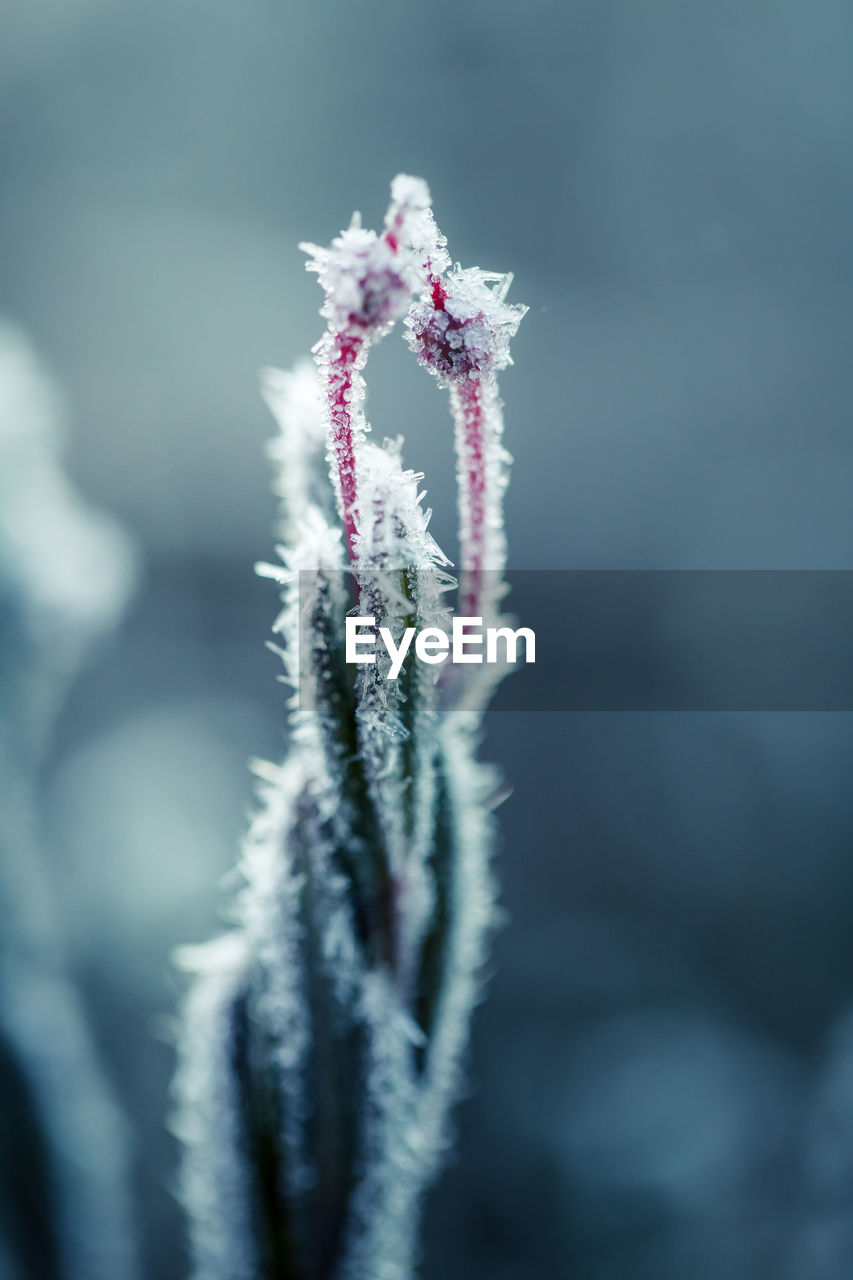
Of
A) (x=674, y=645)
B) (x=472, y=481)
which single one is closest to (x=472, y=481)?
(x=472, y=481)

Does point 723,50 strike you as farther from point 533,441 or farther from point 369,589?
point 369,589

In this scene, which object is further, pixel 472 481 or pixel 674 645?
pixel 674 645

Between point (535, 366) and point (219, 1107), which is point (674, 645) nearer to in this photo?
point (535, 366)

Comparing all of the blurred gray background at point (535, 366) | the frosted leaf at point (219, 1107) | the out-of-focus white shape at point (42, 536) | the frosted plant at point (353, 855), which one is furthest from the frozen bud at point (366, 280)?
the blurred gray background at point (535, 366)

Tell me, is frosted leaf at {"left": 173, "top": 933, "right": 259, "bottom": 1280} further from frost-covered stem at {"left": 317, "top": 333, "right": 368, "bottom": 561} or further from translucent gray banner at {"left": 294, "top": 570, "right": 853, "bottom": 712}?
translucent gray banner at {"left": 294, "top": 570, "right": 853, "bottom": 712}

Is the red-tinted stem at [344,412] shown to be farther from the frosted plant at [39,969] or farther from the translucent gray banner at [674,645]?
the translucent gray banner at [674,645]

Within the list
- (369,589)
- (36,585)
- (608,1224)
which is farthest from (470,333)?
(608,1224)
